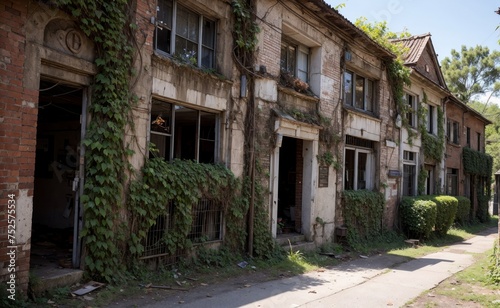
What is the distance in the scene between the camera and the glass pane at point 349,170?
1355cm

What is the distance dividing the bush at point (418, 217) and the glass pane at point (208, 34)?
34.2 ft

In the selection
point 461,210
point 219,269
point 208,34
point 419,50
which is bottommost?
point 219,269

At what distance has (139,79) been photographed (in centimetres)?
711

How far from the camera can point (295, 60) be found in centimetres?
1175

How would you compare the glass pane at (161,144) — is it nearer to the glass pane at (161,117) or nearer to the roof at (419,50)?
the glass pane at (161,117)

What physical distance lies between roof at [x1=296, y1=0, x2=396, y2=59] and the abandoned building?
5 cm

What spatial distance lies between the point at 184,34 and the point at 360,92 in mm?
8184

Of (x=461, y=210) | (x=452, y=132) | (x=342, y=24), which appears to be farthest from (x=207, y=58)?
(x=452, y=132)

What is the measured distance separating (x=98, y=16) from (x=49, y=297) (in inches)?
160

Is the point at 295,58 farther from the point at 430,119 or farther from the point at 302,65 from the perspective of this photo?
the point at 430,119

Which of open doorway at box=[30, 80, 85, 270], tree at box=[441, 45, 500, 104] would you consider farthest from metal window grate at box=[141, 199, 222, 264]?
tree at box=[441, 45, 500, 104]

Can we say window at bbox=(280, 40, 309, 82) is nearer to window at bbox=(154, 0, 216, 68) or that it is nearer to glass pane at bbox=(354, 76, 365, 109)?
window at bbox=(154, 0, 216, 68)

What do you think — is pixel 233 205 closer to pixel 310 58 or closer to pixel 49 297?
pixel 49 297

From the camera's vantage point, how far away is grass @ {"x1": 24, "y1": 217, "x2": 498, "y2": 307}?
591 cm
